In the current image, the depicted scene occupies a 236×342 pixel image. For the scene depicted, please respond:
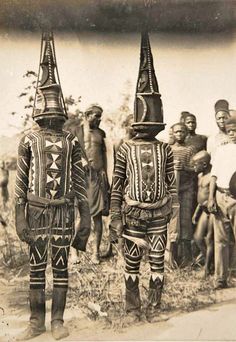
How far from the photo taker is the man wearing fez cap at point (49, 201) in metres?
4.77

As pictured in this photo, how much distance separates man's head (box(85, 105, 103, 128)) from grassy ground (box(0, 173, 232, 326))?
0.81m

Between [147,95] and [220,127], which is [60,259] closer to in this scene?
[147,95]

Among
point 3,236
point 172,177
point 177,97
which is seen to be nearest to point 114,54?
point 177,97

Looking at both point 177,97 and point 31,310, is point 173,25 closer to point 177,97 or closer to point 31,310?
point 177,97

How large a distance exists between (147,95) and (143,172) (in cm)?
65

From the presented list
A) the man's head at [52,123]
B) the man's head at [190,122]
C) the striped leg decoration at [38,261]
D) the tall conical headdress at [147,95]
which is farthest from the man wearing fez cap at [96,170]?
the man's head at [190,122]

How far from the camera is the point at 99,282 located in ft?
16.2

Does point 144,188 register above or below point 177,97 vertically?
below

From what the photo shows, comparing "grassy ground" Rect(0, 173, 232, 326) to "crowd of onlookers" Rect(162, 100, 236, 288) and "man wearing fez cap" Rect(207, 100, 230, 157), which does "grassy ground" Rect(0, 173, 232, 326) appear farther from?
"man wearing fez cap" Rect(207, 100, 230, 157)

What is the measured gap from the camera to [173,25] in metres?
4.98

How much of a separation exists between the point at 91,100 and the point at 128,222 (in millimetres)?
1076

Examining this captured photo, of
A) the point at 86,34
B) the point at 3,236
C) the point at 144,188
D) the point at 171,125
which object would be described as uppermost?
the point at 86,34

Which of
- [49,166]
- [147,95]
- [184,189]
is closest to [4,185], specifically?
[49,166]

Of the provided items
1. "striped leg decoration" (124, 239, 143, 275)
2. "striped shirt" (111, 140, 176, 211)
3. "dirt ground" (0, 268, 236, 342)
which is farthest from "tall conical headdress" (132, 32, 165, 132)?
"dirt ground" (0, 268, 236, 342)
